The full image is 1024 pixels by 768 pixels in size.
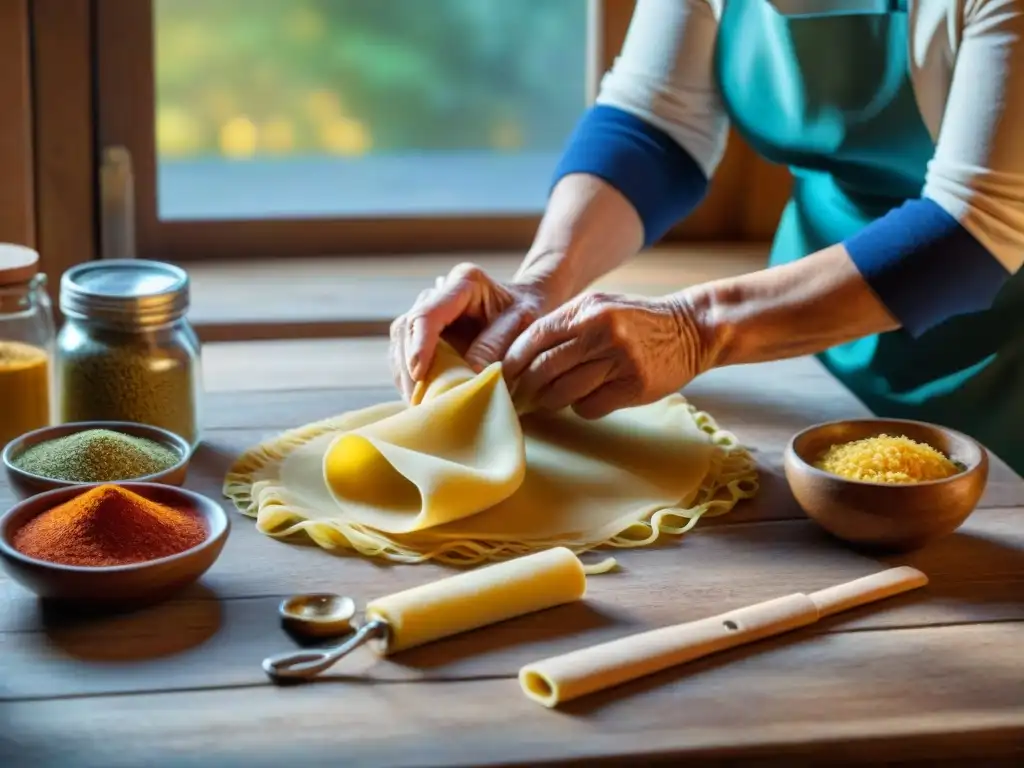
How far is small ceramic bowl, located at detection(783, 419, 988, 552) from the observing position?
1064mm

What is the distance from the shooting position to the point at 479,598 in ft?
3.17

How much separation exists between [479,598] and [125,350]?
0.45 metres

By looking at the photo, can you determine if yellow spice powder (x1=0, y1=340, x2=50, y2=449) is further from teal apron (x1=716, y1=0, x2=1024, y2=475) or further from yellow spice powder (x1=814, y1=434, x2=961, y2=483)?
teal apron (x1=716, y1=0, x2=1024, y2=475)

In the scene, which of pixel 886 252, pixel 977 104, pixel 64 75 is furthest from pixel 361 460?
pixel 64 75

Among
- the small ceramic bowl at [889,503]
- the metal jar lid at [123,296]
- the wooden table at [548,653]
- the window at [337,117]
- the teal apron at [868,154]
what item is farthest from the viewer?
the window at [337,117]

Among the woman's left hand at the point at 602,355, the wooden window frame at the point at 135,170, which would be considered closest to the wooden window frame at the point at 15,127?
the wooden window frame at the point at 135,170

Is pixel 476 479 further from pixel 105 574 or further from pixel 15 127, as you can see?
pixel 15 127

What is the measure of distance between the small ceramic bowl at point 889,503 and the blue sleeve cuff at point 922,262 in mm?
204

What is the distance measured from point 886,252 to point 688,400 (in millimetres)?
287

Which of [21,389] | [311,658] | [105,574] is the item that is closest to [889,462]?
[311,658]

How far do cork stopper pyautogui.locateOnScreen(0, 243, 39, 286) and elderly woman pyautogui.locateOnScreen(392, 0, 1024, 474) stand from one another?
35 centimetres

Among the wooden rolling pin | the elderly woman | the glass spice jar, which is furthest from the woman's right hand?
the wooden rolling pin

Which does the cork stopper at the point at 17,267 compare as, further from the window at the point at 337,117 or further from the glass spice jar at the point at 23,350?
the window at the point at 337,117

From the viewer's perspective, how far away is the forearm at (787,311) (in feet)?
4.30
